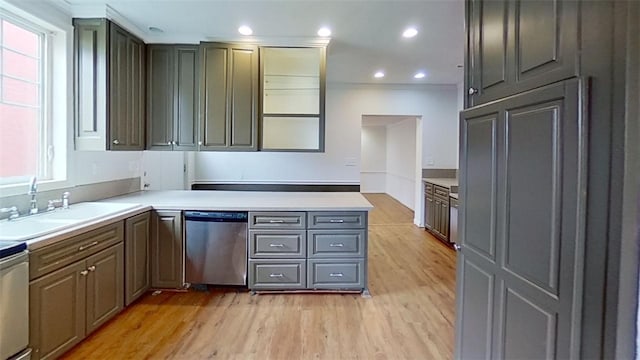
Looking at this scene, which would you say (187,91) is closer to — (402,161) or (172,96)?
(172,96)

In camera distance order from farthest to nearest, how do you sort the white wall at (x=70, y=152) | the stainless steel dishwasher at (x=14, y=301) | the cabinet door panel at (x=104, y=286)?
the white wall at (x=70, y=152) → the cabinet door panel at (x=104, y=286) → the stainless steel dishwasher at (x=14, y=301)

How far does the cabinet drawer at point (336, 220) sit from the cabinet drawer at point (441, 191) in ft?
8.15

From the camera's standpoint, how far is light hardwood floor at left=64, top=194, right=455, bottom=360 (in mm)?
2584

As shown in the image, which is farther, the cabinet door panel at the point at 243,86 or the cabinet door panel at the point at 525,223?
the cabinet door panel at the point at 243,86

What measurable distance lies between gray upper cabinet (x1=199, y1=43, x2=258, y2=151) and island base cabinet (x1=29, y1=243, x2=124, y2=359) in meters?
1.52

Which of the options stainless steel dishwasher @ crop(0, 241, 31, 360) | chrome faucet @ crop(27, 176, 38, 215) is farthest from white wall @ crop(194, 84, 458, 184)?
stainless steel dishwasher @ crop(0, 241, 31, 360)

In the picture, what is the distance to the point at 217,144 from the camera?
4.03 m

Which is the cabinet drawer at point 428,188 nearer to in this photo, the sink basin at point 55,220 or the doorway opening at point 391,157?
the doorway opening at point 391,157

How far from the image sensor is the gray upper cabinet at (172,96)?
405cm

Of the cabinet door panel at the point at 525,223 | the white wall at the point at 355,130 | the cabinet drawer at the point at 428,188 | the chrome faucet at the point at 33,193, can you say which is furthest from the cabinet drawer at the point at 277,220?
the cabinet drawer at the point at 428,188

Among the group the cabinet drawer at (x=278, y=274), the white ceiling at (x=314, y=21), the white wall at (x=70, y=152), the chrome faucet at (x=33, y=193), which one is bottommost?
the cabinet drawer at (x=278, y=274)

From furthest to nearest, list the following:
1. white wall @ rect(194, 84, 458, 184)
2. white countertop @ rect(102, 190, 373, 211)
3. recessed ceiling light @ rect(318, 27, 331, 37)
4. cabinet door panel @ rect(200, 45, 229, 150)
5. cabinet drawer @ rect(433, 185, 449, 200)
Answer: white wall @ rect(194, 84, 458, 184) < cabinet drawer @ rect(433, 185, 449, 200) < cabinet door panel @ rect(200, 45, 229, 150) < recessed ceiling light @ rect(318, 27, 331, 37) < white countertop @ rect(102, 190, 373, 211)

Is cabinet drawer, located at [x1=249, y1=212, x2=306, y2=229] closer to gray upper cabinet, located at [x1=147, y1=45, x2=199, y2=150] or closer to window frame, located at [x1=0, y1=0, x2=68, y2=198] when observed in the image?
gray upper cabinet, located at [x1=147, y1=45, x2=199, y2=150]

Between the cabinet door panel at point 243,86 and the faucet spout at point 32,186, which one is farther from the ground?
the cabinet door panel at point 243,86
